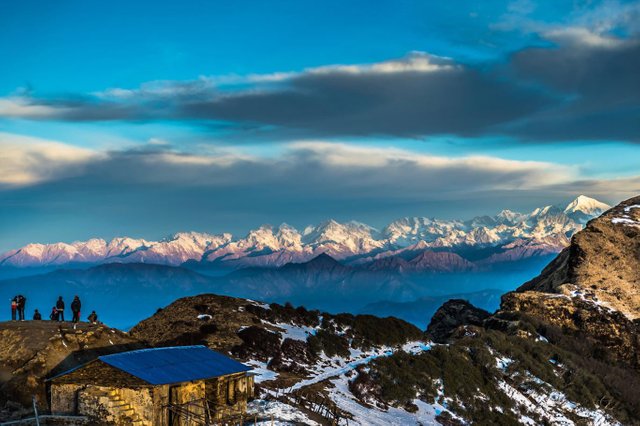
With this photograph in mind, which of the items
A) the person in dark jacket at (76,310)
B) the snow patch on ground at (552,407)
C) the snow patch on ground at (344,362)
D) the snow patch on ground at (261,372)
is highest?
the person in dark jacket at (76,310)

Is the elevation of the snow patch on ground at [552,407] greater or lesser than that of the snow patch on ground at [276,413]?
lesser

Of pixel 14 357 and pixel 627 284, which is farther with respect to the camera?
pixel 627 284

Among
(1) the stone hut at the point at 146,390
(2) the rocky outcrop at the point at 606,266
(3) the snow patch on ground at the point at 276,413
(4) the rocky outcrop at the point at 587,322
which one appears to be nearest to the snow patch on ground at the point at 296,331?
(3) the snow patch on ground at the point at 276,413

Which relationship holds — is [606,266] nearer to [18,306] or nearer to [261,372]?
[261,372]

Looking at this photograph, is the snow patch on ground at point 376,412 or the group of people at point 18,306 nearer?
the snow patch on ground at point 376,412

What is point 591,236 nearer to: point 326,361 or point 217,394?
point 326,361

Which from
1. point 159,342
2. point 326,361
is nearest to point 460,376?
point 326,361

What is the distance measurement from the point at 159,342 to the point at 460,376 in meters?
31.3

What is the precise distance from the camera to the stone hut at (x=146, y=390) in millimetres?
39438

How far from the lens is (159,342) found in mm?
69750

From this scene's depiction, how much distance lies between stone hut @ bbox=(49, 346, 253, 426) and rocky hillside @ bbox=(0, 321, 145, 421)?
17.3 ft

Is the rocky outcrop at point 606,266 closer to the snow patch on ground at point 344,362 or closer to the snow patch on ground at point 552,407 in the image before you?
the snow patch on ground at point 552,407

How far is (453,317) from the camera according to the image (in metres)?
130

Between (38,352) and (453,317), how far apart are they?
309 feet
